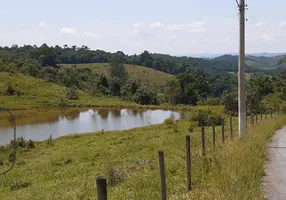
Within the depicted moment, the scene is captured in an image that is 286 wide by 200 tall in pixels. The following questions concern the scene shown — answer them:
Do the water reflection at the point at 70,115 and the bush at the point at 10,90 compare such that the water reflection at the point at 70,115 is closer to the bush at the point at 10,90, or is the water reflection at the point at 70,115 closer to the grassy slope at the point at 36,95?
the grassy slope at the point at 36,95

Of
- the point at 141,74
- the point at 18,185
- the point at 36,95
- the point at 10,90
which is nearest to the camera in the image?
Answer: the point at 18,185

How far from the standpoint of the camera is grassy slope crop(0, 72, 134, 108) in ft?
256

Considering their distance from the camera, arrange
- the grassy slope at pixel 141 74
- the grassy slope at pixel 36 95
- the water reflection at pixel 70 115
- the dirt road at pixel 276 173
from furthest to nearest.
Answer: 1. the grassy slope at pixel 141 74
2. the grassy slope at pixel 36 95
3. the water reflection at pixel 70 115
4. the dirt road at pixel 276 173

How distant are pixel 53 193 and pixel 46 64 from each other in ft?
424

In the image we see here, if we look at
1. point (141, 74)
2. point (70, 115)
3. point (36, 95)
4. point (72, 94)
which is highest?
point (141, 74)

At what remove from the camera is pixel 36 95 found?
83.5m

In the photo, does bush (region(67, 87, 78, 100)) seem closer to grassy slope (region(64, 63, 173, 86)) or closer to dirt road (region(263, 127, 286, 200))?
grassy slope (region(64, 63, 173, 86))

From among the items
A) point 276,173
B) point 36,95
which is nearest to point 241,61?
point 276,173

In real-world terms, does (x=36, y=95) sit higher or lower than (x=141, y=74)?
lower

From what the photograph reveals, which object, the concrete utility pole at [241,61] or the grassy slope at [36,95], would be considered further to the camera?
the grassy slope at [36,95]

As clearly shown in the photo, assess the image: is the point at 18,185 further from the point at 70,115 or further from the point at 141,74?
the point at 141,74

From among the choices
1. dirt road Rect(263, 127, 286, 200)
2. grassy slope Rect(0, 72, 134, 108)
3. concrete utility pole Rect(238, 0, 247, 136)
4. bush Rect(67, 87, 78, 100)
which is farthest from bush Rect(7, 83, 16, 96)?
dirt road Rect(263, 127, 286, 200)

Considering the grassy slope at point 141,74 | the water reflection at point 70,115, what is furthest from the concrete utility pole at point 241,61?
the grassy slope at point 141,74

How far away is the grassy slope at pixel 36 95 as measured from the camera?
256 ft
